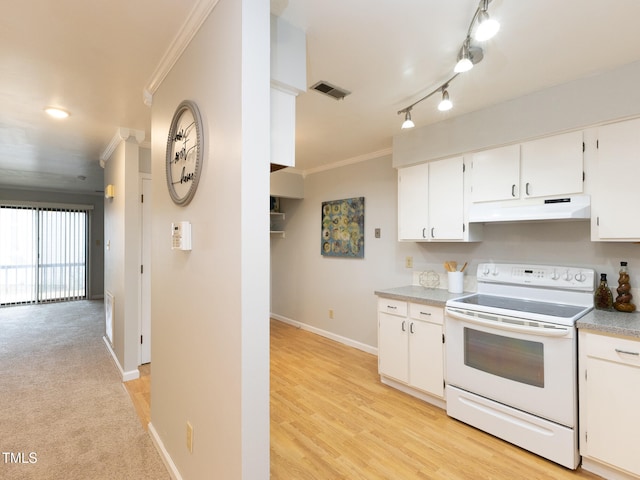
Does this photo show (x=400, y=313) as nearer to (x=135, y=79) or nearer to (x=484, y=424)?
(x=484, y=424)

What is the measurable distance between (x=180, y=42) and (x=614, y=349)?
2.96 meters

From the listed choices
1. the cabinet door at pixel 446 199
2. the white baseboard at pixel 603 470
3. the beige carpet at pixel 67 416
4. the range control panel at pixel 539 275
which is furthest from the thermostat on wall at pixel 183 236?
→ the white baseboard at pixel 603 470

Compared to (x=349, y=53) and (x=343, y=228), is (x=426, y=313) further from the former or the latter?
(x=349, y=53)

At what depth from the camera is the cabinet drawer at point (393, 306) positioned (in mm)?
2958

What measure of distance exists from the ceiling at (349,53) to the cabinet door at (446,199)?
1.44 ft

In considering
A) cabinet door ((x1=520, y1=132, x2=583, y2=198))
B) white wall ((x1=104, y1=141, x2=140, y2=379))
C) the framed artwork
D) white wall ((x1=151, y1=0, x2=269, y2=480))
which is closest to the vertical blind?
white wall ((x1=104, y1=141, x2=140, y2=379))

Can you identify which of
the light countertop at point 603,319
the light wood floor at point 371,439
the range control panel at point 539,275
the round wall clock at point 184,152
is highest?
the round wall clock at point 184,152

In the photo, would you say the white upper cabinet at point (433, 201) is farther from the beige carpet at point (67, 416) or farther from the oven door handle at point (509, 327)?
the beige carpet at point (67, 416)

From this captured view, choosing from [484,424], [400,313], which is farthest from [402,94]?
[484,424]

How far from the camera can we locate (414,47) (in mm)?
1829

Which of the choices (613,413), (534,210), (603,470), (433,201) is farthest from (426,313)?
(603,470)

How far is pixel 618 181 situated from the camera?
2.08 m

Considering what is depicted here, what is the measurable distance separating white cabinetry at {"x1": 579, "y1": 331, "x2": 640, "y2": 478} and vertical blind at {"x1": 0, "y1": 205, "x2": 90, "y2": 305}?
29.2 ft

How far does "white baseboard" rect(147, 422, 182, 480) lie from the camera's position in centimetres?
184
